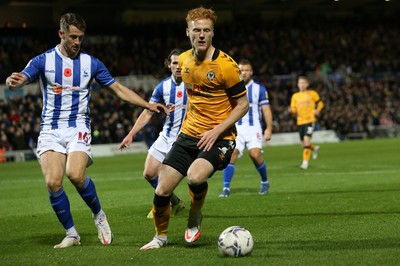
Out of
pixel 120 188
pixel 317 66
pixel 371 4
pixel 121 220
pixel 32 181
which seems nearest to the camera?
pixel 121 220

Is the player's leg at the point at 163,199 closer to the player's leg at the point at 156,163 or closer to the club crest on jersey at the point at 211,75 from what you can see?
the club crest on jersey at the point at 211,75

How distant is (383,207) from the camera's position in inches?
447

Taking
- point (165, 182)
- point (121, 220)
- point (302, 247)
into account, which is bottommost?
point (121, 220)

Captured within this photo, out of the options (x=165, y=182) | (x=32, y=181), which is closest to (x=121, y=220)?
(x=165, y=182)

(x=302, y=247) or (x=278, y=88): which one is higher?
(x=302, y=247)

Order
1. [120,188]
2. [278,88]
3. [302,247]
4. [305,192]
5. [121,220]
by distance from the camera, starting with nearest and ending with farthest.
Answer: [302,247], [121,220], [305,192], [120,188], [278,88]

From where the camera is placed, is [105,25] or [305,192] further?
[105,25]

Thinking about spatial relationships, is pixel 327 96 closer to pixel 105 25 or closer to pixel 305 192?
pixel 105 25

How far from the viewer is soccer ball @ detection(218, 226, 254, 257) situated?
746cm

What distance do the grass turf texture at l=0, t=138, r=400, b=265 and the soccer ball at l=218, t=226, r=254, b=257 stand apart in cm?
9

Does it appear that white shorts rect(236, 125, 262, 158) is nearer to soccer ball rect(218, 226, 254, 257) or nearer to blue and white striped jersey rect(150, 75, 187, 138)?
blue and white striped jersey rect(150, 75, 187, 138)

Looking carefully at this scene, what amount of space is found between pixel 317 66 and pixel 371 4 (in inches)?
528

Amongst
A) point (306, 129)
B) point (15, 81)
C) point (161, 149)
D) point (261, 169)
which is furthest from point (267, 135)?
point (306, 129)

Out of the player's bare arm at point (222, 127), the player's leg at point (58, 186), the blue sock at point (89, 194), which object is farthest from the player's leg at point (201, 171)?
the player's leg at point (58, 186)
